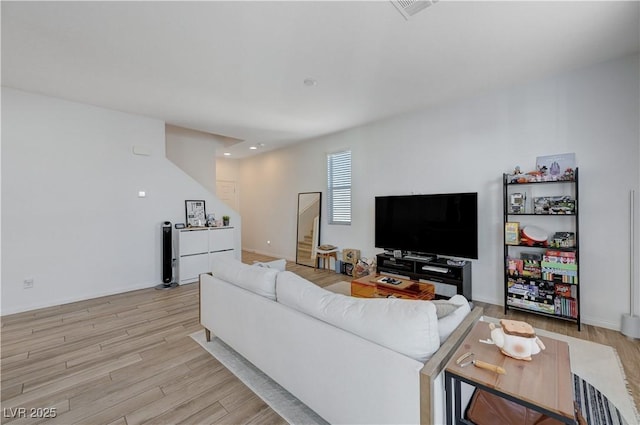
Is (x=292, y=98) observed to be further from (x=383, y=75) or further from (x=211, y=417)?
(x=211, y=417)

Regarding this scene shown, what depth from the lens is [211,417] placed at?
170 cm

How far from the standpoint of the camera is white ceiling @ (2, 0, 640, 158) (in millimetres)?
2055

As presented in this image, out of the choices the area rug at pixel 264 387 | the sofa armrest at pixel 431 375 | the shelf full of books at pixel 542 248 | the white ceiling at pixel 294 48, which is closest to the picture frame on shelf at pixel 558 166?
the shelf full of books at pixel 542 248

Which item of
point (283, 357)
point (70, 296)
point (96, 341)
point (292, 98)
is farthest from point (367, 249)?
point (70, 296)

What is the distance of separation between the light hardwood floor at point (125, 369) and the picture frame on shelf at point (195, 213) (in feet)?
5.85

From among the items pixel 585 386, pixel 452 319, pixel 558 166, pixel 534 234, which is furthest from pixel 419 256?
pixel 452 319

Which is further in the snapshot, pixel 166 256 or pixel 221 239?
pixel 221 239

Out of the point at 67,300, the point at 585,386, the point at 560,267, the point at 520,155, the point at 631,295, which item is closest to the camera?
the point at 585,386

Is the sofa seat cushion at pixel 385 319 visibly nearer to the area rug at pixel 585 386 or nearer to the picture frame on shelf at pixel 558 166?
the area rug at pixel 585 386

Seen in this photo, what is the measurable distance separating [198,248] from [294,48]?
365 centimetres

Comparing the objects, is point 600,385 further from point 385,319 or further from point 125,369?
point 125,369

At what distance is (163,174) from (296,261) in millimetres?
3119

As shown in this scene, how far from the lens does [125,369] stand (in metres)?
2.22

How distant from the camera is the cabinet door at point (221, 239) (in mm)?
5039
